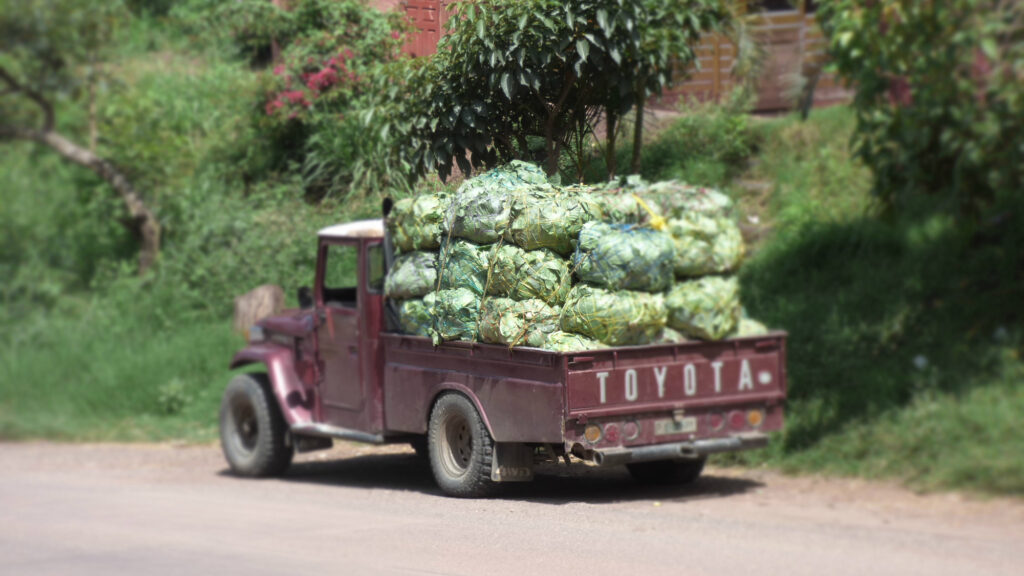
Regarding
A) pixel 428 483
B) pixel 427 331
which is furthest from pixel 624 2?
pixel 428 483

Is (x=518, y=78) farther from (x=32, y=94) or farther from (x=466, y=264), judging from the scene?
(x=32, y=94)

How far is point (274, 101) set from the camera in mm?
12664

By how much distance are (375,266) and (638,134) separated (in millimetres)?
3214

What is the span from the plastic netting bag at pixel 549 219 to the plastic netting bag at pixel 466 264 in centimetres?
12

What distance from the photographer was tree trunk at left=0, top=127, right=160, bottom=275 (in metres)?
18.7

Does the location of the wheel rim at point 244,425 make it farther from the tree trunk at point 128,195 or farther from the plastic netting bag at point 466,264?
the tree trunk at point 128,195

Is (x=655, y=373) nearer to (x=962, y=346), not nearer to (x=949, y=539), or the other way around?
(x=949, y=539)

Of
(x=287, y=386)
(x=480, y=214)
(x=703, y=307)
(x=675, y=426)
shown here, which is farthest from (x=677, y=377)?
(x=480, y=214)

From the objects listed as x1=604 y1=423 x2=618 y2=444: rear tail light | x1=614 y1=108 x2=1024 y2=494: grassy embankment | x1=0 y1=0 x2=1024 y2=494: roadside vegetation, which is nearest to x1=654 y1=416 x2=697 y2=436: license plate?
x1=604 y1=423 x2=618 y2=444: rear tail light

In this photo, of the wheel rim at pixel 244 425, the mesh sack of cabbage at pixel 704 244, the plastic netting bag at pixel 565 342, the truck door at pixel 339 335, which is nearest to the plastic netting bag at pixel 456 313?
the plastic netting bag at pixel 565 342

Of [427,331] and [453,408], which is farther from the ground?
[427,331]

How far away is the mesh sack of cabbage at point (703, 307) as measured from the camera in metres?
8.45

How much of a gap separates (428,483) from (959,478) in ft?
16.6

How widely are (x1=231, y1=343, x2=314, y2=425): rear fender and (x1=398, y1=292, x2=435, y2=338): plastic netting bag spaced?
428 cm
